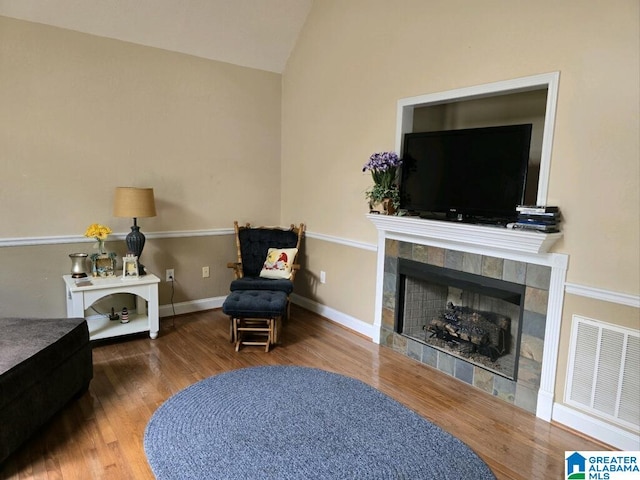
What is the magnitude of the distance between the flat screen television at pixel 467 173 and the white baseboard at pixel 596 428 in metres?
1.18

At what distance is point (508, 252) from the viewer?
268cm

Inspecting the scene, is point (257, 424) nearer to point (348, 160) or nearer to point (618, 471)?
point (618, 471)

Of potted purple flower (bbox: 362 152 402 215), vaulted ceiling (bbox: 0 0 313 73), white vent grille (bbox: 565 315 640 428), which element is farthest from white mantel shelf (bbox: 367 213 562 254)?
vaulted ceiling (bbox: 0 0 313 73)

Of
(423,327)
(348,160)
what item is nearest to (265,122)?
(348,160)

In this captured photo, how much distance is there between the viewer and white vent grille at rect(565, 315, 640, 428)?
2201 millimetres

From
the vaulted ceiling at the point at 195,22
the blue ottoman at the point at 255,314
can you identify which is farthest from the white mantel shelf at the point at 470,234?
the vaulted ceiling at the point at 195,22

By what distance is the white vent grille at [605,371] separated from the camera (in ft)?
7.22

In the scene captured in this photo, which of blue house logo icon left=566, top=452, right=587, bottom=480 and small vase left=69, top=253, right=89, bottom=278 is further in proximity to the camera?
small vase left=69, top=253, right=89, bottom=278

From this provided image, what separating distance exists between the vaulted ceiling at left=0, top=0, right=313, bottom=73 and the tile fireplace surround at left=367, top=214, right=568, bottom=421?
7.31 ft

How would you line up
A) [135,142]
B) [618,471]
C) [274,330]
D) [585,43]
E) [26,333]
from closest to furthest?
[618,471]
[585,43]
[26,333]
[274,330]
[135,142]

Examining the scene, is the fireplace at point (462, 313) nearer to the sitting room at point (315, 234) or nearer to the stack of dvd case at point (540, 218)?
the sitting room at point (315, 234)

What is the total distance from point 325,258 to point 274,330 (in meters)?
1.05

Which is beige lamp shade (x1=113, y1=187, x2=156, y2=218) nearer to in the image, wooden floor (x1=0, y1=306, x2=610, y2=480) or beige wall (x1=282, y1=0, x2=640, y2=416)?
wooden floor (x1=0, y1=306, x2=610, y2=480)

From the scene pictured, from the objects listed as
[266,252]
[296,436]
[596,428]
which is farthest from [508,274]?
[266,252]
